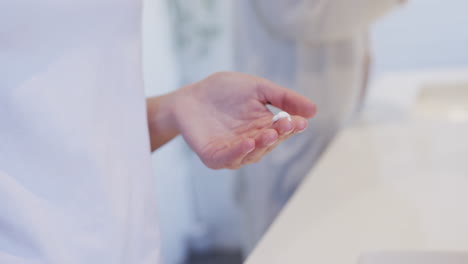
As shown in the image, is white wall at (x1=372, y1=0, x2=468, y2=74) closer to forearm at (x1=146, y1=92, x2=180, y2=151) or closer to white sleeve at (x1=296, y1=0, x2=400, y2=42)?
white sleeve at (x1=296, y1=0, x2=400, y2=42)

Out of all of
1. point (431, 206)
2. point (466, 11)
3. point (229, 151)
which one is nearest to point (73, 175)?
point (229, 151)

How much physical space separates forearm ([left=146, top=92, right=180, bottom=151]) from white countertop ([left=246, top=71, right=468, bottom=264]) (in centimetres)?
17

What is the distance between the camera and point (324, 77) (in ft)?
3.29

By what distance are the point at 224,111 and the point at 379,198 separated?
0.25 m

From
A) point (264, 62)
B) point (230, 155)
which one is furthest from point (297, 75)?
point (230, 155)

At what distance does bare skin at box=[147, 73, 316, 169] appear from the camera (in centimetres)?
54

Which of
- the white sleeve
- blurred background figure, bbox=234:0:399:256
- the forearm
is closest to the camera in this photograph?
the forearm

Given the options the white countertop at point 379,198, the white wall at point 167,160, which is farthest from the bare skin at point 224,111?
the white wall at point 167,160

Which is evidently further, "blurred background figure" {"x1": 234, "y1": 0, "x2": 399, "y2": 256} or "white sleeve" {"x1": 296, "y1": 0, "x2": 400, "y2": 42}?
"blurred background figure" {"x1": 234, "y1": 0, "x2": 399, "y2": 256}

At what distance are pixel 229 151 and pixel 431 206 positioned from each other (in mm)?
305

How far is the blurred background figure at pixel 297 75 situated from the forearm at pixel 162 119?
37 centimetres

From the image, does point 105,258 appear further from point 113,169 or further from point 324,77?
point 324,77

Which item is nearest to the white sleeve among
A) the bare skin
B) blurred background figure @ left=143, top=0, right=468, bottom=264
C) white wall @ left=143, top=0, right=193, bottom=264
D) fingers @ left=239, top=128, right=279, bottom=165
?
blurred background figure @ left=143, top=0, right=468, bottom=264

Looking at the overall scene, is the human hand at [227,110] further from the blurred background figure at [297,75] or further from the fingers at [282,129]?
the blurred background figure at [297,75]
